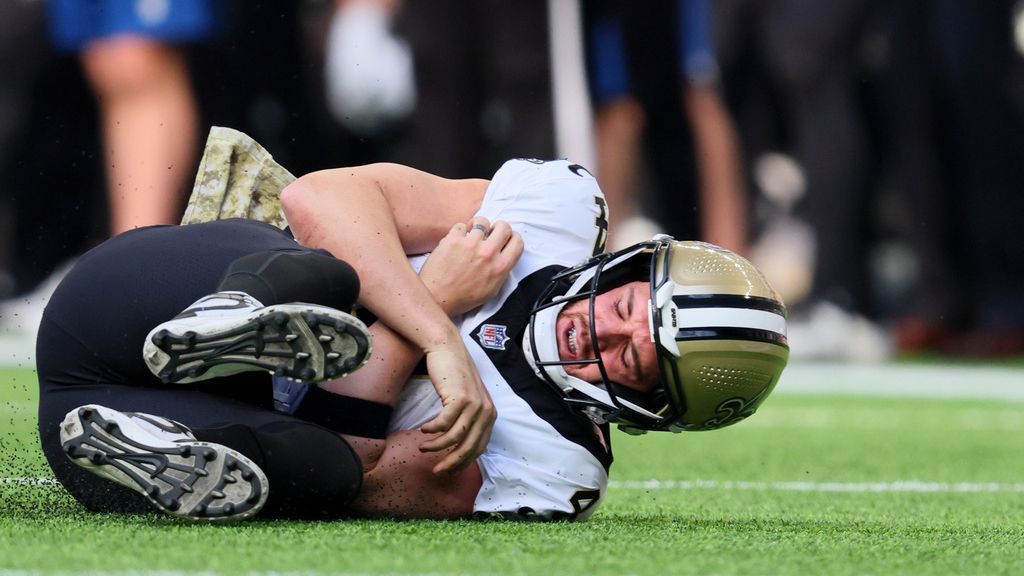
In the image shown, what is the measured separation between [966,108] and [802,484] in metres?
5.98

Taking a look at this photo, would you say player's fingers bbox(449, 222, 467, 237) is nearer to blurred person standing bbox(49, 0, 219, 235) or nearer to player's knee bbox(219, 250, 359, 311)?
player's knee bbox(219, 250, 359, 311)

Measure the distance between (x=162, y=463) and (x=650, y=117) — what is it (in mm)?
6654

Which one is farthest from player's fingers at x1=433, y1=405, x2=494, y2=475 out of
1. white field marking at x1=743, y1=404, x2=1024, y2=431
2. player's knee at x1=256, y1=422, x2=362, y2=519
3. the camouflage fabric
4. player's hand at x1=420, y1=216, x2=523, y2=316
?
white field marking at x1=743, y1=404, x2=1024, y2=431

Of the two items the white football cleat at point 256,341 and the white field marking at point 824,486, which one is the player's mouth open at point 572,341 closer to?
the white football cleat at point 256,341

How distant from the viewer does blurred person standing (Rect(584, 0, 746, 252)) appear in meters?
8.19

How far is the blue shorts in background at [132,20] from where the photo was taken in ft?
24.4

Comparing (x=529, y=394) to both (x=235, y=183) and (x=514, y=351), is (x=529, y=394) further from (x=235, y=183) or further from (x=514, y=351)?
(x=235, y=183)

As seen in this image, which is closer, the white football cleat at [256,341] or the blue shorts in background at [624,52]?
the white football cleat at [256,341]

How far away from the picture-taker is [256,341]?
1.83m

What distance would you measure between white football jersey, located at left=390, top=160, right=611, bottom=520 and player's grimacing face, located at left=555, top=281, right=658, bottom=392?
9 cm

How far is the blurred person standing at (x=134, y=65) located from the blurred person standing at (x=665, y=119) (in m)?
2.34

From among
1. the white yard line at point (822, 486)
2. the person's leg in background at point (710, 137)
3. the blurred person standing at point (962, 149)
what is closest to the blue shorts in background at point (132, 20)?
the person's leg in background at point (710, 137)

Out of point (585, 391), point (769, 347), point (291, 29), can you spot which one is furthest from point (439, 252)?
point (291, 29)

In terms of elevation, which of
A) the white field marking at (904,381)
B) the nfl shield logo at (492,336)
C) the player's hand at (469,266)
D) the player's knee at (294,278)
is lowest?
the white field marking at (904,381)
